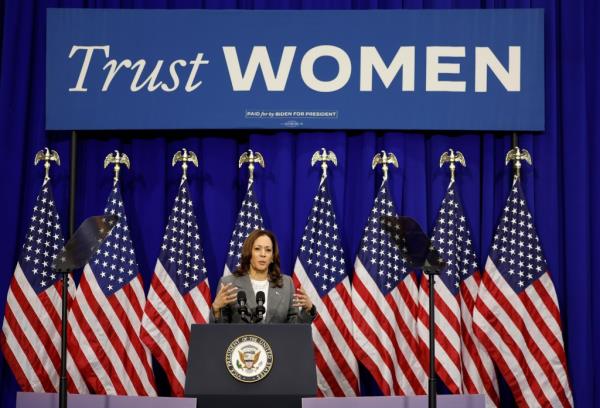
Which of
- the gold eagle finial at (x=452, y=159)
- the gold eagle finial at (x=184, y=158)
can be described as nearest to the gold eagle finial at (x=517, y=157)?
the gold eagle finial at (x=452, y=159)

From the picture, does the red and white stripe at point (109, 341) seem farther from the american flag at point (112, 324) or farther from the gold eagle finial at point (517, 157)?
the gold eagle finial at point (517, 157)

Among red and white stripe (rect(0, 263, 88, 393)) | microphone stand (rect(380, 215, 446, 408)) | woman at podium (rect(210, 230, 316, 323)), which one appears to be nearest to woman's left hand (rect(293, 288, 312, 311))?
woman at podium (rect(210, 230, 316, 323))

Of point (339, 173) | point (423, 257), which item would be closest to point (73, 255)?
point (423, 257)

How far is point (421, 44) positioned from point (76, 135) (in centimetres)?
257

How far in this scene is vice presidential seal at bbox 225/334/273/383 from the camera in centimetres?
362

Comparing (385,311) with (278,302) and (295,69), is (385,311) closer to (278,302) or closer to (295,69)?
(278,302)

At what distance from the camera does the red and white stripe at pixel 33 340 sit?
5.33 metres

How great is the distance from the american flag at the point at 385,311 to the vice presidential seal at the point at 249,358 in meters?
1.79

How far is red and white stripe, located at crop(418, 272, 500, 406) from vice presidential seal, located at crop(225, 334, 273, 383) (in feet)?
6.51

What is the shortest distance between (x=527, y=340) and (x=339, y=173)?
174 centimetres

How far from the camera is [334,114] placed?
558 cm

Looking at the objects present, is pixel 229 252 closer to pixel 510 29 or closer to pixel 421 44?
pixel 421 44

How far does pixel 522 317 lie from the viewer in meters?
5.36

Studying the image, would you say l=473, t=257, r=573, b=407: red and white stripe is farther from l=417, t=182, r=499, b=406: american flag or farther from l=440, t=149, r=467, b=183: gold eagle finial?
l=440, t=149, r=467, b=183: gold eagle finial
